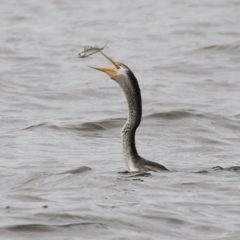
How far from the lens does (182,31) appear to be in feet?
81.7

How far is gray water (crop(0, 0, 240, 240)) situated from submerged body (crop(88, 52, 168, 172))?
0.54 ft

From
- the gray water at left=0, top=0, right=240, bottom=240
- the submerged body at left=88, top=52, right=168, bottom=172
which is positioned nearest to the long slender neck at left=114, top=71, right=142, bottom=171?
the submerged body at left=88, top=52, right=168, bottom=172

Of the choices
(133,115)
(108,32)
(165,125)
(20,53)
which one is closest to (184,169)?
(133,115)

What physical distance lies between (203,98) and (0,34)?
8381 millimetres

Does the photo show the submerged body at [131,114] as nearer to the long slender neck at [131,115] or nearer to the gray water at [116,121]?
the long slender neck at [131,115]

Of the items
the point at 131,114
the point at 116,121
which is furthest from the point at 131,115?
the point at 116,121

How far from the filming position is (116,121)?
15867 millimetres

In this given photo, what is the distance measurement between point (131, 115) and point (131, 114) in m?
0.01

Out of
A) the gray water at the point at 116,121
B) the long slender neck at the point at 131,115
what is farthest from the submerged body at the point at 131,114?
the gray water at the point at 116,121

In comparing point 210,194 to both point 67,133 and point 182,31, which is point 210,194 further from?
point 182,31

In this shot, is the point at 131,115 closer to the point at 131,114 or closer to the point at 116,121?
A: the point at 131,114

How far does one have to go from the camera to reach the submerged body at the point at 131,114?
11211 millimetres

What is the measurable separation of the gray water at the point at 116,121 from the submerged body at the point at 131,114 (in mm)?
166

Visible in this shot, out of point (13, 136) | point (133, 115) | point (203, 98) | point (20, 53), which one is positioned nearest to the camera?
point (133, 115)
